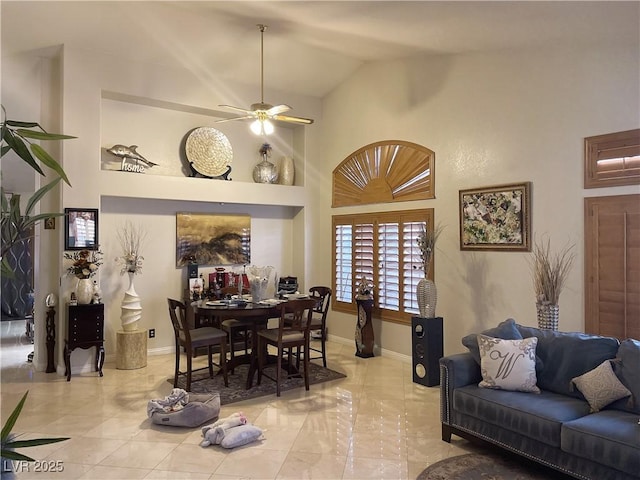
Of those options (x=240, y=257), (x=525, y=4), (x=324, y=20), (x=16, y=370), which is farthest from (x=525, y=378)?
(x=16, y=370)

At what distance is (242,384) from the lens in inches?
194

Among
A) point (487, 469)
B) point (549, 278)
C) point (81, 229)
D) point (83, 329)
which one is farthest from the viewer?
point (81, 229)

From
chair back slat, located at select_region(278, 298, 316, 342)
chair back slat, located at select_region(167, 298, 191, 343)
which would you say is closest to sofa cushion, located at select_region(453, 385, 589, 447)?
chair back slat, located at select_region(278, 298, 316, 342)

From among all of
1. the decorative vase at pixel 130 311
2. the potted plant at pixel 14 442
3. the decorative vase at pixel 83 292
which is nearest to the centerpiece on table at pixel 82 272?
the decorative vase at pixel 83 292

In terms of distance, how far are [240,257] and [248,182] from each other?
1158 millimetres

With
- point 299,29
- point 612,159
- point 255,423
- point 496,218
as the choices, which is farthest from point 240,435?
point 299,29

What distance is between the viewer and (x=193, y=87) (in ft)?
20.5

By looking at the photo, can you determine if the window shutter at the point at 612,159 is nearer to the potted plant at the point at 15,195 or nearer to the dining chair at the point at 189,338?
the dining chair at the point at 189,338

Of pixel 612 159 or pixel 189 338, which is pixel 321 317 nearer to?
pixel 189 338

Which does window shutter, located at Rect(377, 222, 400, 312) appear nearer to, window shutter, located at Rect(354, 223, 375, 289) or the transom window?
the transom window

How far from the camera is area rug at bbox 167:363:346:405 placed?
15.1 feet

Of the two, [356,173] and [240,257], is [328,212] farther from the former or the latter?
[240,257]

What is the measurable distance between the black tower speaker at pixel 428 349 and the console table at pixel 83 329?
366cm

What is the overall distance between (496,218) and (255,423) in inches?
127
